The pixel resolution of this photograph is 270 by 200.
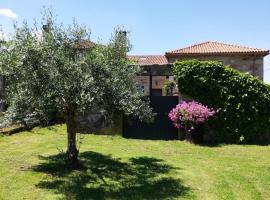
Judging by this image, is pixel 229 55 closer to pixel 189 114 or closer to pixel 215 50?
pixel 215 50

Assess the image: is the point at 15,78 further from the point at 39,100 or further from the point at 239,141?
the point at 239,141

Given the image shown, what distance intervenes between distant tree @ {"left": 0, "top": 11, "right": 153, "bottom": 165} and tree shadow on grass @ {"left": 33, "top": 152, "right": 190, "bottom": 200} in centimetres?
74

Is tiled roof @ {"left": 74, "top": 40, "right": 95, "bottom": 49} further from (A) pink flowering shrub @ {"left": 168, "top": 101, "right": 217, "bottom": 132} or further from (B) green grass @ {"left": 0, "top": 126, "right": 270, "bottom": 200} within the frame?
(A) pink flowering shrub @ {"left": 168, "top": 101, "right": 217, "bottom": 132}

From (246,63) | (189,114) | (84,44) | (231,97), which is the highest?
(246,63)

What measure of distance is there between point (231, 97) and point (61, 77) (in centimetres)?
868

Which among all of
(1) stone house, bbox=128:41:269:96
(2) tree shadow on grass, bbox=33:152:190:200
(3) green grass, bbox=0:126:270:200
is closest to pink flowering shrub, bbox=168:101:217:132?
(3) green grass, bbox=0:126:270:200

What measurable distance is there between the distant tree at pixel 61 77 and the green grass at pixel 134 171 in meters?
1.25

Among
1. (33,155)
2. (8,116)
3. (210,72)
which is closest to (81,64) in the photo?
(8,116)

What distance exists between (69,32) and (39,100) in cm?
202

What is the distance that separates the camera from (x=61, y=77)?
402 inches

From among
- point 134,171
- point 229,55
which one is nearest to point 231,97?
point 134,171

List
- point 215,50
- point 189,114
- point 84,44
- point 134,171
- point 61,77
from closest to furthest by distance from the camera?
point 61,77
point 84,44
point 134,171
point 189,114
point 215,50

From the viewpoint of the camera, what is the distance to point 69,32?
1117 centimetres

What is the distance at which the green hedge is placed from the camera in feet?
55.7
